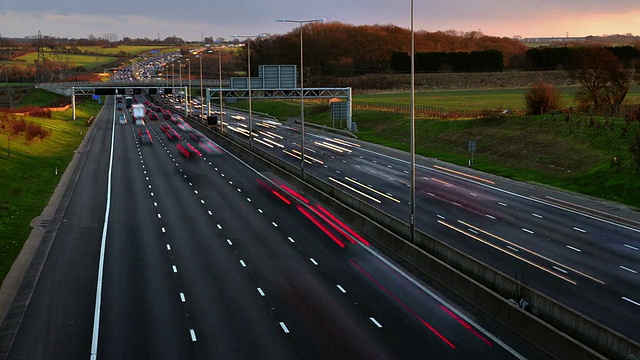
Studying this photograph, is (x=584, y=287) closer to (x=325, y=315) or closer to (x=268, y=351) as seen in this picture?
(x=325, y=315)

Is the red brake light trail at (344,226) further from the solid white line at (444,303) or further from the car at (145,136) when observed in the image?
the car at (145,136)

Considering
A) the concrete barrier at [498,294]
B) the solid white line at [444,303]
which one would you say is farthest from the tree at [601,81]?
the solid white line at [444,303]

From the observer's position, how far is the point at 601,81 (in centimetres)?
7719

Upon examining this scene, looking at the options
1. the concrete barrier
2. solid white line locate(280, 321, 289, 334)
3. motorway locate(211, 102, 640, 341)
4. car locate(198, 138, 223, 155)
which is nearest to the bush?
motorway locate(211, 102, 640, 341)

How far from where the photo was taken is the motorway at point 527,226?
24.5 m

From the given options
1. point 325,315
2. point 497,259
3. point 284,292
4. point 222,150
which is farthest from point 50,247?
point 222,150

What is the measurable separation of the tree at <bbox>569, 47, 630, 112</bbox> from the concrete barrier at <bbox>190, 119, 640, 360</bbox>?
162 feet

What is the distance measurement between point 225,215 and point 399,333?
20.1 metres

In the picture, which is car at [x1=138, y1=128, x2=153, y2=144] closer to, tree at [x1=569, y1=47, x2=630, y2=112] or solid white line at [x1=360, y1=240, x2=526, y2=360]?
tree at [x1=569, y1=47, x2=630, y2=112]

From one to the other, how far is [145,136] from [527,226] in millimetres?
68980

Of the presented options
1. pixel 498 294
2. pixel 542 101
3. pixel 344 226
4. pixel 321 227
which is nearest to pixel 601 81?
pixel 542 101

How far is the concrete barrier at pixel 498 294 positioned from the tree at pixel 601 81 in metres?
49.3

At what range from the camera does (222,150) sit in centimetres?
7438

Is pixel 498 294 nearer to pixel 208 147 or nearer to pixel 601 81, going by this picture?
pixel 208 147
